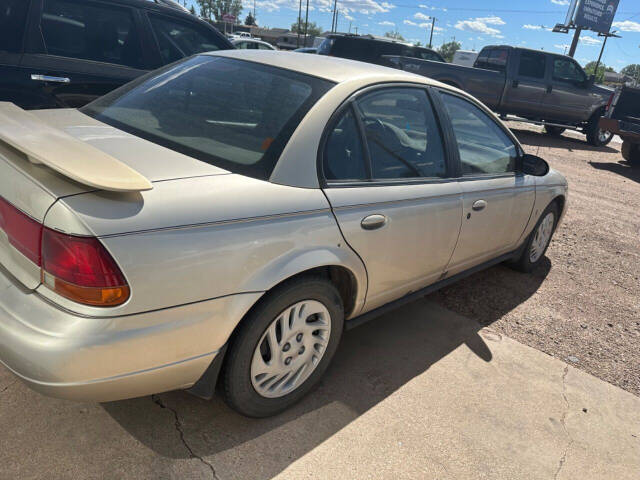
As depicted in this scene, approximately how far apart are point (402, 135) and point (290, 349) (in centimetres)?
134

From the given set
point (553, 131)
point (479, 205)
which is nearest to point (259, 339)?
point (479, 205)

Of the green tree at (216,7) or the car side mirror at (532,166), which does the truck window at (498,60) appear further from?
the green tree at (216,7)

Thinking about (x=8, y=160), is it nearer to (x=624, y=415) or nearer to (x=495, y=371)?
(x=495, y=371)

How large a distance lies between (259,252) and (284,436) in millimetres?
895

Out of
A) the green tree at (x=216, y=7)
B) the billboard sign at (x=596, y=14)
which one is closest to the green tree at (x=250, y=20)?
the green tree at (x=216, y=7)

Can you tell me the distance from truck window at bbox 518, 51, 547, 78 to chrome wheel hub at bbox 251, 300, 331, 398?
39.3 feet

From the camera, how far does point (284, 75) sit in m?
2.53

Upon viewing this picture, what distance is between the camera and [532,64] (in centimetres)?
1252

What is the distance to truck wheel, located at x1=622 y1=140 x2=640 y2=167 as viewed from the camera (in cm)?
1107

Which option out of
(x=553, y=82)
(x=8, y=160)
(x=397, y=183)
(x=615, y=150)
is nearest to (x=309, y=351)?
(x=397, y=183)

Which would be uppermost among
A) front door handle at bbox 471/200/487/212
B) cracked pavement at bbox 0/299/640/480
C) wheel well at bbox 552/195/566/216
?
front door handle at bbox 471/200/487/212

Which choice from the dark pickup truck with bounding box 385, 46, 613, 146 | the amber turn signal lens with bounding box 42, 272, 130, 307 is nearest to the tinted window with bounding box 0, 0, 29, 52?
the amber turn signal lens with bounding box 42, 272, 130, 307

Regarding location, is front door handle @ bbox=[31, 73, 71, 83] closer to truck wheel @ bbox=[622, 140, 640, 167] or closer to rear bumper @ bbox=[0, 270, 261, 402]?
rear bumper @ bbox=[0, 270, 261, 402]

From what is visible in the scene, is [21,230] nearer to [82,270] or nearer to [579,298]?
[82,270]
